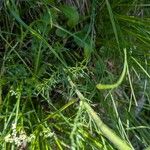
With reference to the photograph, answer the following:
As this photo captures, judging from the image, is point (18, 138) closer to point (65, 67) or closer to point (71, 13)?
point (65, 67)

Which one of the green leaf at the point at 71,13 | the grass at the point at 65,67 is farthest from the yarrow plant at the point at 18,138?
the green leaf at the point at 71,13

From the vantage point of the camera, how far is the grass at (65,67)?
3.18ft

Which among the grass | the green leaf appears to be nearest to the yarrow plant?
the grass

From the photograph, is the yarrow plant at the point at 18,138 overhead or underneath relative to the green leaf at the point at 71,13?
underneath

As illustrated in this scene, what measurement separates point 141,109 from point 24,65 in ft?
1.52

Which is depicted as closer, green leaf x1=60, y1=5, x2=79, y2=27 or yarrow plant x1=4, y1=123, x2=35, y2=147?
yarrow plant x1=4, y1=123, x2=35, y2=147

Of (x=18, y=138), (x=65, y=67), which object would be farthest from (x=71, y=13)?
(x=18, y=138)

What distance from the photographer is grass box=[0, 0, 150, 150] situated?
3.18 feet

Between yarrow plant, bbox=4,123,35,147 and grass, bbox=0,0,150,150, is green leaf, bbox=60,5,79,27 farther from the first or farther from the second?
yarrow plant, bbox=4,123,35,147

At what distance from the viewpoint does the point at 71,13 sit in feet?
3.47

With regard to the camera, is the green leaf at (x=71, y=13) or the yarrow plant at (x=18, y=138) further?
the green leaf at (x=71, y=13)

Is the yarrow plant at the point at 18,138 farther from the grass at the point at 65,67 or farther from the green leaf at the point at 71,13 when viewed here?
the green leaf at the point at 71,13

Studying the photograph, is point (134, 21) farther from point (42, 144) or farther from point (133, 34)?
point (42, 144)

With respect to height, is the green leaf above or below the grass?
above
